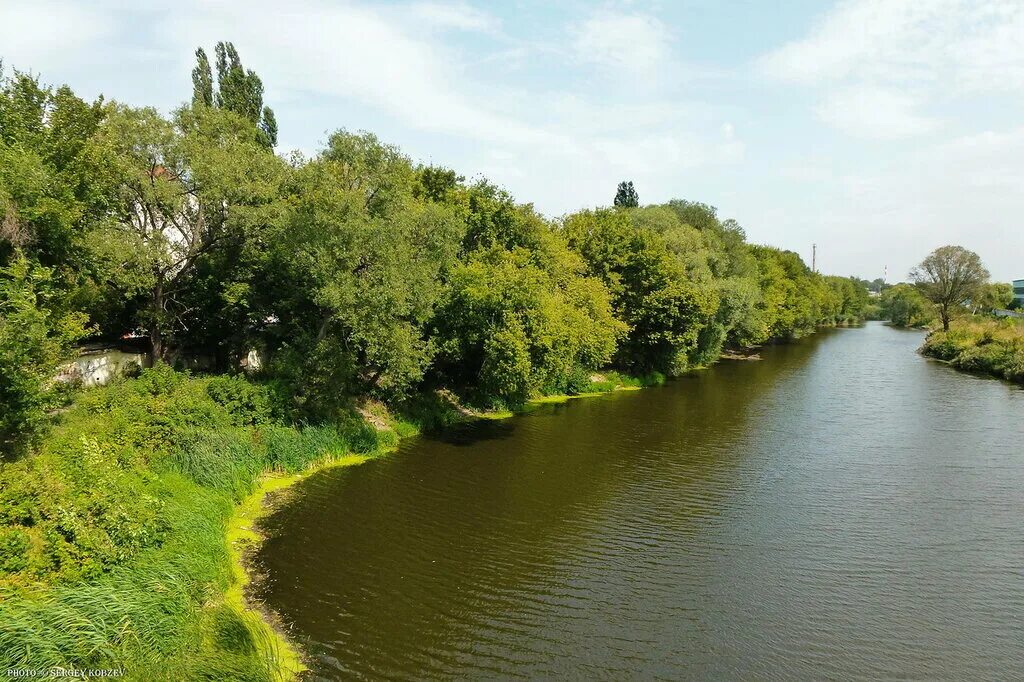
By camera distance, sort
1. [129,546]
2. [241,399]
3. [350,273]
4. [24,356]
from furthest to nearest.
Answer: [350,273] < [241,399] < [24,356] < [129,546]

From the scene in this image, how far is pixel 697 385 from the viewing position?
51.0 meters

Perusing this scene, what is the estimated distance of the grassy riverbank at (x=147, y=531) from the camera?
11.6 meters

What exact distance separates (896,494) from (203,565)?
2407cm

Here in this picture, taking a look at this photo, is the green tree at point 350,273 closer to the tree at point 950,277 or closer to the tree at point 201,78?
the tree at point 201,78

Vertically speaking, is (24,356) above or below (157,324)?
below

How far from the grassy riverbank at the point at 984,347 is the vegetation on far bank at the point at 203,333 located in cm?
3698

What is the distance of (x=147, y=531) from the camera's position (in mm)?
15469

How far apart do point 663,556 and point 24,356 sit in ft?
61.5

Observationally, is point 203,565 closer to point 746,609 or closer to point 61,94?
point 746,609

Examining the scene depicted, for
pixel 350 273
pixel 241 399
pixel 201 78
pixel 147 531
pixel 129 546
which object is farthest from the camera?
pixel 201 78

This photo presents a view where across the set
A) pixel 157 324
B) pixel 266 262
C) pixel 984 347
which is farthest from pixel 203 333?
pixel 984 347

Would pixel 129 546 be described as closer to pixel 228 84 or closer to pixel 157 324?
pixel 157 324

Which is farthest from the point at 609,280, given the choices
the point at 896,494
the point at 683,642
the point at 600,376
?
the point at 683,642

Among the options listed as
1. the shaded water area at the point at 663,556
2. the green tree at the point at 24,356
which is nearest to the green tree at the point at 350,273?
the shaded water area at the point at 663,556
